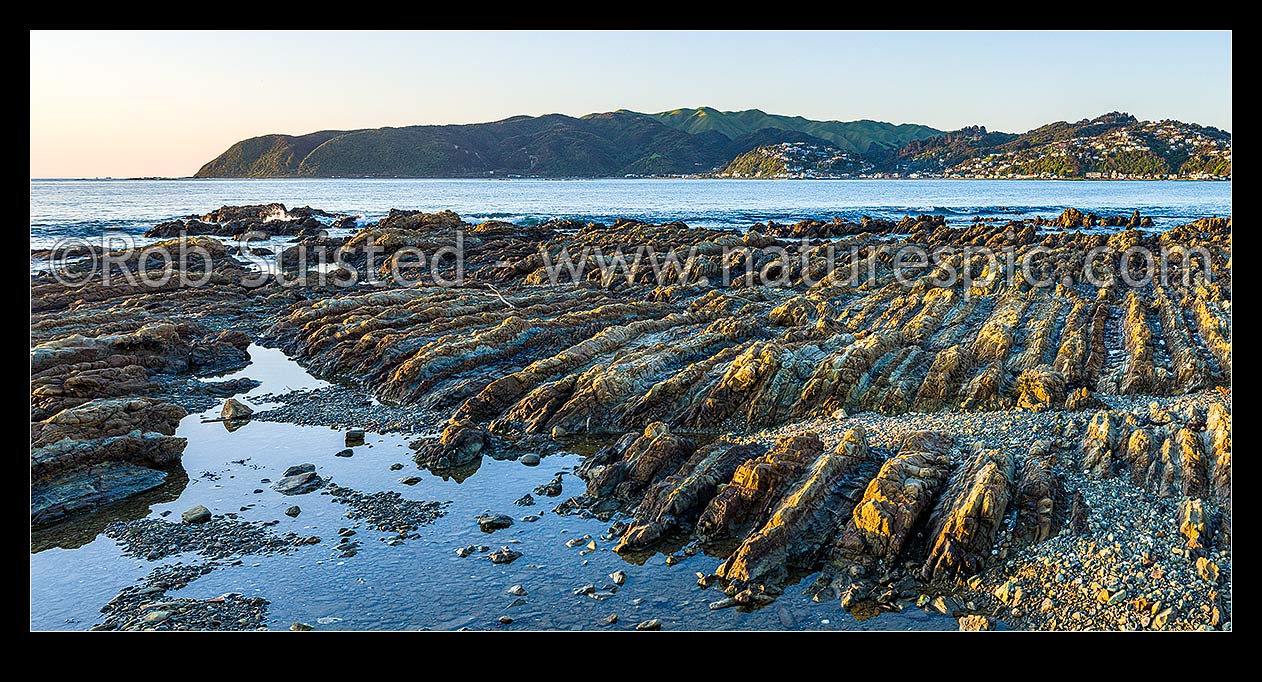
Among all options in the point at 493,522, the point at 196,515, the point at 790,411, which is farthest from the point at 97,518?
the point at 790,411

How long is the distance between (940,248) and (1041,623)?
51.5m

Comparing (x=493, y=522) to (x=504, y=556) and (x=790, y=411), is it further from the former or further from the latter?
(x=790, y=411)

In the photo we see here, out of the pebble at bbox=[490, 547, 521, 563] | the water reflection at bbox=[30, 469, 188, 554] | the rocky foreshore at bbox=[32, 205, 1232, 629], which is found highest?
the rocky foreshore at bbox=[32, 205, 1232, 629]

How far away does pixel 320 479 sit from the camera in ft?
60.2

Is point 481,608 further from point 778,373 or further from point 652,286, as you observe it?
point 652,286

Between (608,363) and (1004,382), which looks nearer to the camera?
(1004,382)

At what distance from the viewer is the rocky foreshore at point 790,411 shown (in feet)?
43.3

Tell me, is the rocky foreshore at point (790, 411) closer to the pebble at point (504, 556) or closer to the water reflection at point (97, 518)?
the water reflection at point (97, 518)

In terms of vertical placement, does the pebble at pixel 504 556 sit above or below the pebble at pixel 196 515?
below

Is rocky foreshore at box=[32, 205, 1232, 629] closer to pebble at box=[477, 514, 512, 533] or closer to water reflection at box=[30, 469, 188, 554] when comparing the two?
water reflection at box=[30, 469, 188, 554]

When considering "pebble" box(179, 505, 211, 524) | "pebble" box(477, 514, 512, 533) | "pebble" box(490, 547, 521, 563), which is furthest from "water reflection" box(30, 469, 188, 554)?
"pebble" box(490, 547, 521, 563)

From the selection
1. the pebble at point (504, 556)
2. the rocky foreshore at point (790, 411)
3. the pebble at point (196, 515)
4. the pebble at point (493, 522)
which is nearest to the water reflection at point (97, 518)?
the rocky foreshore at point (790, 411)

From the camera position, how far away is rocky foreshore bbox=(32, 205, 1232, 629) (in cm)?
1319

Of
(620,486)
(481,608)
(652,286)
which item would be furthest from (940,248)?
(481,608)
